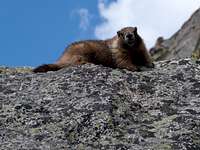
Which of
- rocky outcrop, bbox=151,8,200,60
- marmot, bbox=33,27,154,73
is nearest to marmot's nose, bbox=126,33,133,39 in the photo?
marmot, bbox=33,27,154,73

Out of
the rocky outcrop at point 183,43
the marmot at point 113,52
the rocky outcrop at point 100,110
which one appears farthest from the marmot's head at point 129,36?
the rocky outcrop at point 183,43

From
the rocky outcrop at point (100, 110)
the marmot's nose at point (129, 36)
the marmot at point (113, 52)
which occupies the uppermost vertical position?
the marmot's nose at point (129, 36)

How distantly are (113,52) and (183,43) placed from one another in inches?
786

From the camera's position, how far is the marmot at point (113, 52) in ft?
43.2

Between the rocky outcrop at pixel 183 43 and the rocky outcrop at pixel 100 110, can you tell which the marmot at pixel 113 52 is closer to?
the rocky outcrop at pixel 100 110

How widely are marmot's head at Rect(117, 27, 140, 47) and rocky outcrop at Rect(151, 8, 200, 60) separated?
1546 centimetres

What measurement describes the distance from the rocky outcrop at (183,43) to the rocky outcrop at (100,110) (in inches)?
862

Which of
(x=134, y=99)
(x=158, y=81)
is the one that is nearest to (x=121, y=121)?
(x=134, y=99)

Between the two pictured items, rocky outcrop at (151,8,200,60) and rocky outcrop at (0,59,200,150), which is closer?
rocky outcrop at (0,59,200,150)

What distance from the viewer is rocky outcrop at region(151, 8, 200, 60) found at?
104 ft

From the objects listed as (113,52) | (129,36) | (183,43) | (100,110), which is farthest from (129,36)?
(183,43)

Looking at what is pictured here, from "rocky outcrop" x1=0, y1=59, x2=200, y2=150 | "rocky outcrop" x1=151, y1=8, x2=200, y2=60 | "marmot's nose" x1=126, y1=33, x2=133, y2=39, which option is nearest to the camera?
"rocky outcrop" x1=0, y1=59, x2=200, y2=150

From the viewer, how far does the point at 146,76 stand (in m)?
8.83

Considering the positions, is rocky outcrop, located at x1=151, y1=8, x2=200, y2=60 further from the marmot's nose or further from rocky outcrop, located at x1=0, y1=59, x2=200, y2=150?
rocky outcrop, located at x1=0, y1=59, x2=200, y2=150
